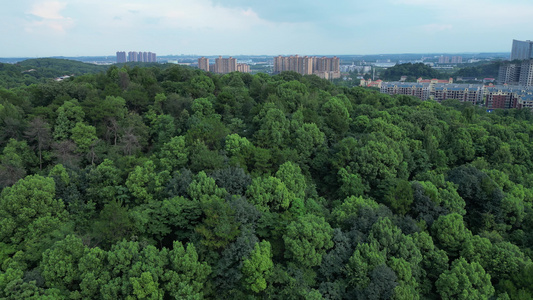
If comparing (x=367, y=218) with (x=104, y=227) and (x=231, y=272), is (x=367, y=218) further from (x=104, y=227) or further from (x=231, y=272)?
(x=104, y=227)

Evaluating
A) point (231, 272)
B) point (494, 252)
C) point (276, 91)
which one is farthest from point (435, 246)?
point (276, 91)

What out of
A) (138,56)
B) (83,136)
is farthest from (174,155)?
(138,56)

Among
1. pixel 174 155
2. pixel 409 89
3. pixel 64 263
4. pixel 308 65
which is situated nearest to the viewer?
pixel 64 263

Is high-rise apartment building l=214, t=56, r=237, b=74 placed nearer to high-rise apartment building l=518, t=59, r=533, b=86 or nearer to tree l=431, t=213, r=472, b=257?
high-rise apartment building l=518, t=59, r=533, b=86

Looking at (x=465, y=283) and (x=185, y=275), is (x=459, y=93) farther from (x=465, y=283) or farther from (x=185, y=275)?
(x=185, y=275)

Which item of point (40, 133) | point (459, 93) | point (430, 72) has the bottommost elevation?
point (40, 133)

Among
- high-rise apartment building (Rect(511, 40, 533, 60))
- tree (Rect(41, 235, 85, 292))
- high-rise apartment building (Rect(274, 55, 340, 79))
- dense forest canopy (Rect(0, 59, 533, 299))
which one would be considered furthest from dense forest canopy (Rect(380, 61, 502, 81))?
tree (Rect(41, 235, 85, 292))
